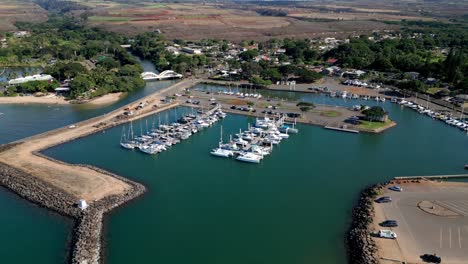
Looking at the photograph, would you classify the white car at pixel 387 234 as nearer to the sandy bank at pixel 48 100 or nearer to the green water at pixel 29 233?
the green water at pixel 29 233

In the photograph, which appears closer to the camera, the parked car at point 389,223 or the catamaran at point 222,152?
the parked car at point 389,223

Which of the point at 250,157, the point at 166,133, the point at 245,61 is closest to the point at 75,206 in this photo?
the point at 250,157

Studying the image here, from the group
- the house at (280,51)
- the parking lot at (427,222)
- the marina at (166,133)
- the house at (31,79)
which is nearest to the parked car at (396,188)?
the parking lot at (427,222)

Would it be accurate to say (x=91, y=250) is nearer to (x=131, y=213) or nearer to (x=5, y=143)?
(x=131, y=213)

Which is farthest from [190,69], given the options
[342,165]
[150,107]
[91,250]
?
[91,250]

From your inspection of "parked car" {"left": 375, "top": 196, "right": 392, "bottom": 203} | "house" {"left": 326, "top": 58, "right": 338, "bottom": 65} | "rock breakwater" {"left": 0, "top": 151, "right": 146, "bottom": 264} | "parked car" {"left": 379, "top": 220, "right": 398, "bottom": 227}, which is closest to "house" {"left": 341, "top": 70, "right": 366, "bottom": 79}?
"house" {"left": 326, "top": 58, "right": 338, "bottom": 65}

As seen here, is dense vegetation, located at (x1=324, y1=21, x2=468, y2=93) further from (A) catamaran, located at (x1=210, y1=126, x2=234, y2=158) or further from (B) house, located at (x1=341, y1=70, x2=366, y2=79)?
(A) catamaran, located at (x1=210, y1=126, x2=234, y2=158)
